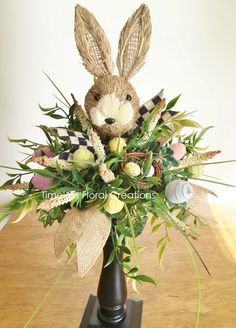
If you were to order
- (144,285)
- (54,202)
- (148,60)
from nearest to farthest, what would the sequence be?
(54,202)
(144,285)
(148,60)

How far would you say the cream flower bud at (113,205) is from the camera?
1.47ft

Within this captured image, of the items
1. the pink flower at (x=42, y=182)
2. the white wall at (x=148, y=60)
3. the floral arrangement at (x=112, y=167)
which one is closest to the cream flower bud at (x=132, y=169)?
the floral arrangement at (x=112, y=167)

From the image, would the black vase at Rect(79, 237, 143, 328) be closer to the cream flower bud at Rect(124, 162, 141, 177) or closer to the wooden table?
the wooden table

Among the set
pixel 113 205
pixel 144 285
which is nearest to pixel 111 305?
pixel 144 285

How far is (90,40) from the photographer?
19.9 inches

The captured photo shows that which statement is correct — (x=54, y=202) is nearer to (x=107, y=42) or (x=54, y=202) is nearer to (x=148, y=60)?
(x=107, y=42)

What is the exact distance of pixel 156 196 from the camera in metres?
0.48

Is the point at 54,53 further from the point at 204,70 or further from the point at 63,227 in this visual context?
the point at 63,227

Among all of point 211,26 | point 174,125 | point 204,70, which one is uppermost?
point 211,26

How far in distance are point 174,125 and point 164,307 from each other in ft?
1.42

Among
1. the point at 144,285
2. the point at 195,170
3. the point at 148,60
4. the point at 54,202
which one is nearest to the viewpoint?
the point at 54,202

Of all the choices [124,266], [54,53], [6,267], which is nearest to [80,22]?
[124,266]

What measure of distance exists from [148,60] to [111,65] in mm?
514

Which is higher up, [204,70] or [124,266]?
[204,70]
